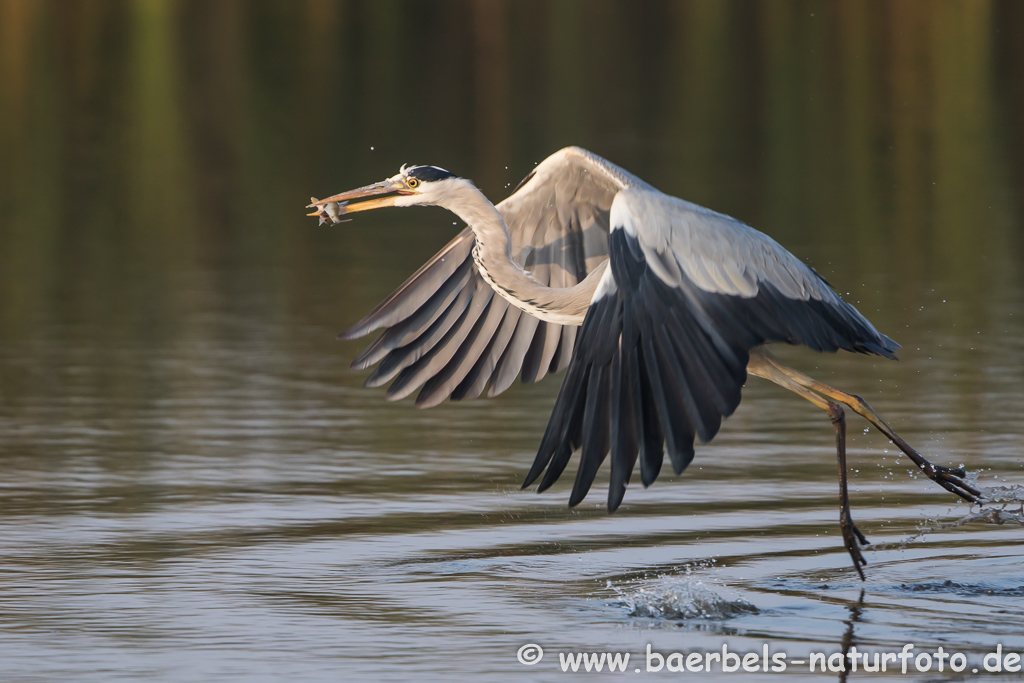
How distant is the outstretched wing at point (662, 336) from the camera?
654cm

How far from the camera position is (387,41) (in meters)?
45.4

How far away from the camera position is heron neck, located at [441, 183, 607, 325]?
8.22 meters

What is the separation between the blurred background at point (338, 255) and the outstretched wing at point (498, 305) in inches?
26.7

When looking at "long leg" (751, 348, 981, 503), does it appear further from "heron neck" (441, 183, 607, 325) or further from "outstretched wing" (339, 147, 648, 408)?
"outstretched wing" (339, 147, 648, 408)

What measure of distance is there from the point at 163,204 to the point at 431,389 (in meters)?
13.7

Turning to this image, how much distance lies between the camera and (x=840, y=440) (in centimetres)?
795

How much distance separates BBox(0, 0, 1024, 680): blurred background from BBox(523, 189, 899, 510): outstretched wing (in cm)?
97

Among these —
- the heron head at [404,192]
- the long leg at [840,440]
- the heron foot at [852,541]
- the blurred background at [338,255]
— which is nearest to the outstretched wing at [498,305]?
the heron head at [404,192]

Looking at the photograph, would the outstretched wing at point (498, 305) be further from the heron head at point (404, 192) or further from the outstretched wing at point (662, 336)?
the outstretched wing at point (662, 336)

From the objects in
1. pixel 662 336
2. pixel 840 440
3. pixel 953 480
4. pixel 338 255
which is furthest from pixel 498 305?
pixel 338 255

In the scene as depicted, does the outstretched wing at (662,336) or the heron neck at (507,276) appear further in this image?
the heron neck at (507,276)

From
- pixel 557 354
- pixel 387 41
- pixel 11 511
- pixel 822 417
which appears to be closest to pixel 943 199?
pixel 822 417

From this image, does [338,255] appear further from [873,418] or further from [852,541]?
[852,541]

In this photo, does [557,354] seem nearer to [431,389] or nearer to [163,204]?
[431,389]
